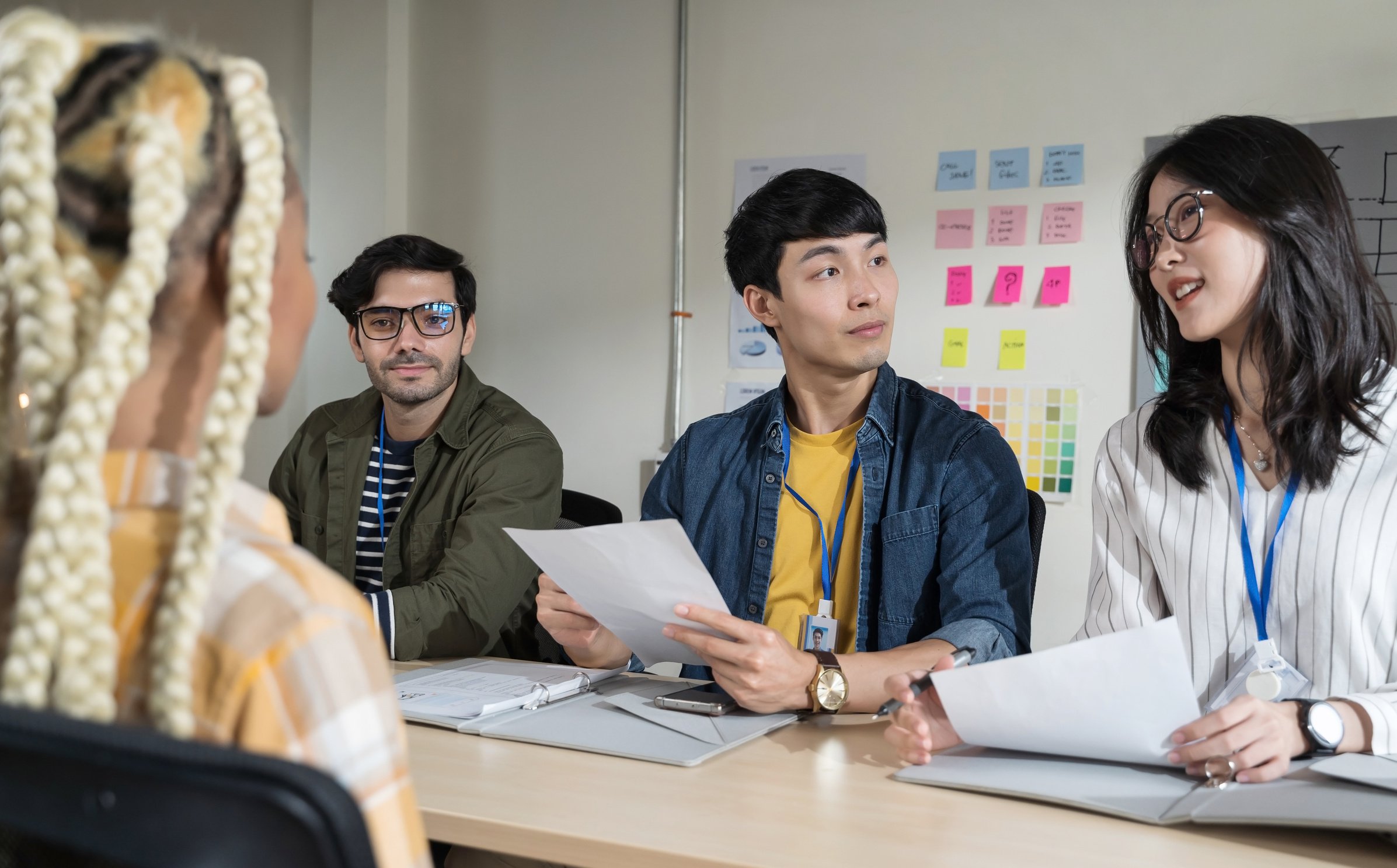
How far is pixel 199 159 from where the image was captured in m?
0.60

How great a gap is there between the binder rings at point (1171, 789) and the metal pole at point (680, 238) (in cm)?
233

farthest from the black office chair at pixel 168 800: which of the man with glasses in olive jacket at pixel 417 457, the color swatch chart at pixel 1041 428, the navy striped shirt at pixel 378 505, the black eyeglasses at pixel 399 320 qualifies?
the color swatch chart at pixel 1041 428

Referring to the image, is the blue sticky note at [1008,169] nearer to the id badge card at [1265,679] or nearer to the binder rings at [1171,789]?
the id badge card at [1265,679]

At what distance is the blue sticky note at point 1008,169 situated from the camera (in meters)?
3.13

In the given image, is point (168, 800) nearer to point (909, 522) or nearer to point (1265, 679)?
point (1265, 679)

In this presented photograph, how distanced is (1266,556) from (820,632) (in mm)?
645

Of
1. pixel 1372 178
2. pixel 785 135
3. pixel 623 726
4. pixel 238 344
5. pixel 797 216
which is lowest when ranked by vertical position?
pixel 623 726

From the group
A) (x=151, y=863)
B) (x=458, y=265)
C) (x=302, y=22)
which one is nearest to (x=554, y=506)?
(x=458, y=265)

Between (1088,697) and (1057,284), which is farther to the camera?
(1057,284)

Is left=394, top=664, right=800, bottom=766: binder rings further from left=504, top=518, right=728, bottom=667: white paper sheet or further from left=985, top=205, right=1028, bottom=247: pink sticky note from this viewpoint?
left=985, top=205, right=1028, bottom=247: pink sticky note

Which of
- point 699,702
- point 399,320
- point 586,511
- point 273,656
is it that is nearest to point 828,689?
point 699,702

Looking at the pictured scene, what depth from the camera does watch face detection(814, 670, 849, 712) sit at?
1440 mm

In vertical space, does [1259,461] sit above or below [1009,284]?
below

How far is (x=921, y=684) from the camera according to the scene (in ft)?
4.19
